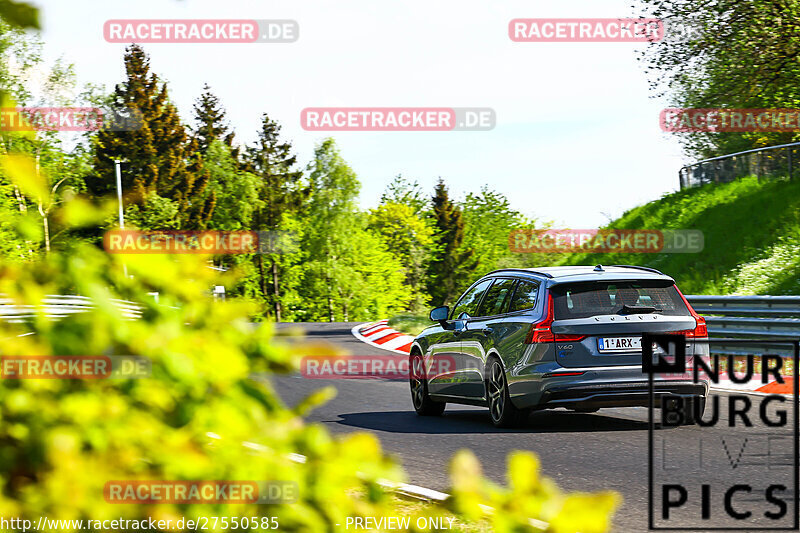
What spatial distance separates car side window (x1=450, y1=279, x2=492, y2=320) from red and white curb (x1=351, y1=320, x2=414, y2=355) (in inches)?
403

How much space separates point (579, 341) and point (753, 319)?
706 centimetres

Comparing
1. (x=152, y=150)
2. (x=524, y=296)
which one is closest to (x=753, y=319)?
(x=524, y=296)

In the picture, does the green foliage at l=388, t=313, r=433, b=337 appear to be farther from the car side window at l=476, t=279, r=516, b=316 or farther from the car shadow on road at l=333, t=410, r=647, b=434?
the car side window at l=476, t=279, r=516, b=316

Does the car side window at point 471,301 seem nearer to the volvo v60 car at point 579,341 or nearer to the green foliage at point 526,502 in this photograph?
the volvo v60 car at point 579,341

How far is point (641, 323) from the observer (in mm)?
9789

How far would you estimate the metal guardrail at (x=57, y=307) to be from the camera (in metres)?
1.90

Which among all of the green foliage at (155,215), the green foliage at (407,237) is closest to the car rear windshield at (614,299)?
the green foliage at (155,215)

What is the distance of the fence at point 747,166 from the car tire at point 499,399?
20482 millimetres

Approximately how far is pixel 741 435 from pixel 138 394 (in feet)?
29.4

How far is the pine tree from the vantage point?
66812mm

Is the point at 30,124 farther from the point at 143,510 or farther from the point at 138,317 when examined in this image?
the point at 143,510

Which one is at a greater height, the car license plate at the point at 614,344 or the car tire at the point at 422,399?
the car license plate at the point at 614,344

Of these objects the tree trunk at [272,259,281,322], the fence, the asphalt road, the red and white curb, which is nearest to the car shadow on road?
the asphalt road

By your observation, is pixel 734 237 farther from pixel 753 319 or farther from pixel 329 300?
pixel 329 300
